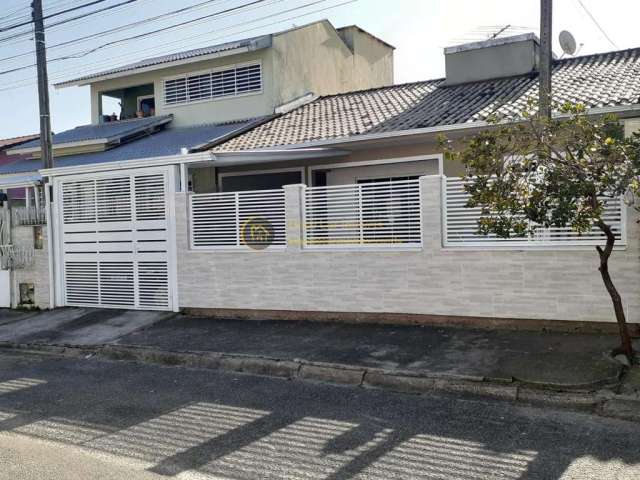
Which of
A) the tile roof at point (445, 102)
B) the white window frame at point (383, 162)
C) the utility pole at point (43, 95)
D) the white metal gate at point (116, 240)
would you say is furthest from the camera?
the utility pole at point (43, 95)

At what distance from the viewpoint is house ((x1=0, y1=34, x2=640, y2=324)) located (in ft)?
26.5

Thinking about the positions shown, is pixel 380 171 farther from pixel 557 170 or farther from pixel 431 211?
pixel 557 170

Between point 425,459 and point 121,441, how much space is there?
2504 mm

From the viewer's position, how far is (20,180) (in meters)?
13.6

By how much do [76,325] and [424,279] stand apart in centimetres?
593

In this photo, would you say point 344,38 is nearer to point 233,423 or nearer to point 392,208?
point 392,208

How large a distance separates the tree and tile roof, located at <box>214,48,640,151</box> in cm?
334

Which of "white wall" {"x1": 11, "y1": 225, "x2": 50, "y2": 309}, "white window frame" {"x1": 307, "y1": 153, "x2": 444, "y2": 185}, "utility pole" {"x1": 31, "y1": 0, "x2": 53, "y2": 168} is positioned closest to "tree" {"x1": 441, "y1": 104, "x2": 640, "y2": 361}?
"white window frame" {"x1": 307, "y1": 153, "x2": 444, "y2": 185}

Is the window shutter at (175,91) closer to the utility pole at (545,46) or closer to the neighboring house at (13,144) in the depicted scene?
the neighboring house at (13,144)

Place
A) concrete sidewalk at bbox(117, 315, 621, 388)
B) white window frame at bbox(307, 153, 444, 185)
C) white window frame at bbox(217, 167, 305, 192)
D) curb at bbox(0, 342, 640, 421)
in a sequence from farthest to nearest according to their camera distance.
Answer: white window frame at bbox(217, 167, 305, 192) < white window frame at bbox(307, 153, 444, 185) < concrete sidewalk at bbox(117, 315, 621, 388) < curb at bbox(0, 342, 640, 421)

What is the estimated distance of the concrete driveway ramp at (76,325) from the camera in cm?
950

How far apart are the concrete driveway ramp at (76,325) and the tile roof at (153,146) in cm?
326

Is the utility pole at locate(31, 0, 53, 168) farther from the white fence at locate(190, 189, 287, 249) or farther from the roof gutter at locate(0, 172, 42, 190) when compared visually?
the white fence at locate(190, 189, 287, 249)

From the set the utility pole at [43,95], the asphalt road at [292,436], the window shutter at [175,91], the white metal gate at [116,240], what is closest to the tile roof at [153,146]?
the window shutter at [175,91]
